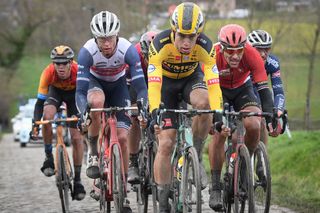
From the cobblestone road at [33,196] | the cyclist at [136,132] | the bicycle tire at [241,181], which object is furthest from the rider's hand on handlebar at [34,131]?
the bicycle tire at [241,181]

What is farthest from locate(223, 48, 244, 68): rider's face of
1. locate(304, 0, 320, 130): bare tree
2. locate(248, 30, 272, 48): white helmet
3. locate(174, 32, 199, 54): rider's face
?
locate(304, 0, 320, 130): bare tree

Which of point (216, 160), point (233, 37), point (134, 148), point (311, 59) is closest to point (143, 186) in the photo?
point (134, 148)

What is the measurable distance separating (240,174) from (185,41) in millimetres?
1588

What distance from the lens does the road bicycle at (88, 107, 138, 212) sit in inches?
356

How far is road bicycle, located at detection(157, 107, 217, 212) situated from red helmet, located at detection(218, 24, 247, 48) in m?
0.99

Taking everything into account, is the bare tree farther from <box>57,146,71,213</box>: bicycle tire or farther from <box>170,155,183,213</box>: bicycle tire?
<box>170,155,183,213</box>: bicycle tire

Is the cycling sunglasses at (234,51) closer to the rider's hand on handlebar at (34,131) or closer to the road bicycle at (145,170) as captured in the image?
the road bicycle at (145,170)

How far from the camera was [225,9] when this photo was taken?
37.5 metres

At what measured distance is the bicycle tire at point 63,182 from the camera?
36.0 feet

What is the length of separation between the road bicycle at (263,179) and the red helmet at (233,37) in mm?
939

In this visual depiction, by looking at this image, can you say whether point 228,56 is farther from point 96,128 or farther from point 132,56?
point 96,128

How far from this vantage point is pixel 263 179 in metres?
9.12

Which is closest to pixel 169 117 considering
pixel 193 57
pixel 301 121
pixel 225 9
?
pixel 193 57

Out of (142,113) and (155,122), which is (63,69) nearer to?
(142,113)
